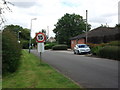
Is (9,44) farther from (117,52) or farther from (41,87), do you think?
(117,52)

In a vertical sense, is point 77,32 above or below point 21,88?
above

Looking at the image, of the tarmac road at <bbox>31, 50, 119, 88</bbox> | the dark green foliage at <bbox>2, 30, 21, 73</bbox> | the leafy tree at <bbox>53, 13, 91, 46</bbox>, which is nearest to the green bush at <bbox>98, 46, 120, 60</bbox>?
the tarmac road at <bbox>31, 50, 119, 88</bbox>

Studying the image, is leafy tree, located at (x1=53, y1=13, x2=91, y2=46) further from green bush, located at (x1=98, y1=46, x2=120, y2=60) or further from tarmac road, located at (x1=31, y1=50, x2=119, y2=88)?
tarmac road, located at (x1=31, y1=50, x2=119, y2=88)

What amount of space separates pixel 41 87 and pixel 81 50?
27322 millimetres

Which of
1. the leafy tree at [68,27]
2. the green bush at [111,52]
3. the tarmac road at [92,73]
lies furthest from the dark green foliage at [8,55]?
the leafy tree at [68,27]

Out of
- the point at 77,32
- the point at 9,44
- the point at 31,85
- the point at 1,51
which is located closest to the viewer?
the point at 31,85

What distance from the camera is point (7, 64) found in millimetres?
10812

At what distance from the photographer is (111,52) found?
23.1m

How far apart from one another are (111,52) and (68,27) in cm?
5426

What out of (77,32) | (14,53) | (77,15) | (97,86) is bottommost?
(97,86)

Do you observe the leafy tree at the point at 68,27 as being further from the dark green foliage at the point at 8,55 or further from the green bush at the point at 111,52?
the dark green foliage at the point at 8,55

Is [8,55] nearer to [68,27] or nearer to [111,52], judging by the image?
[111,52]

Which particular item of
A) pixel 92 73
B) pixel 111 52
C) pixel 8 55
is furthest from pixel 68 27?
pixel 8 55

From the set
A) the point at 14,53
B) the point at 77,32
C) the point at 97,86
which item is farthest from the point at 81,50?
the point at 77,32
